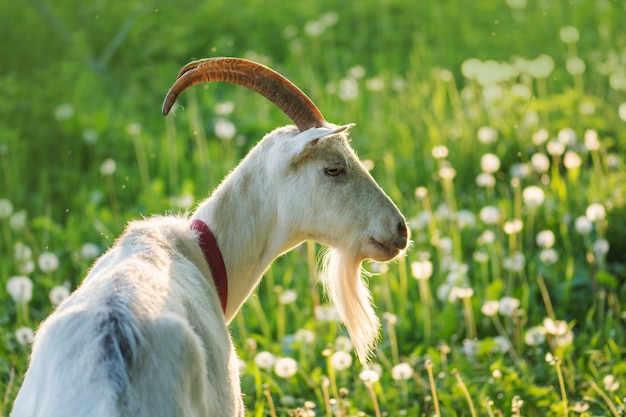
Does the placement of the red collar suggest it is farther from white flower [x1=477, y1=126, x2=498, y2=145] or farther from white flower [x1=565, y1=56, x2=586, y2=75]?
white flower [x1=565, y1=56, x2=586, y2=75]

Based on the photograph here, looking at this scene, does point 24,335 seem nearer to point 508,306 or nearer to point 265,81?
point 265,81

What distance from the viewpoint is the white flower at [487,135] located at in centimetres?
724

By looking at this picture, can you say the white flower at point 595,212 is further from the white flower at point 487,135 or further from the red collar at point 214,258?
the red collar at point 214,258

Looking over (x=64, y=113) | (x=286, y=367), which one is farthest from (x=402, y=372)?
(x=64, y=113)

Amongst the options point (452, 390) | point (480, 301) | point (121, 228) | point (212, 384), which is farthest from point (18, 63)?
point (212, 384)

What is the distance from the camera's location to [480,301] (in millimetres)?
5914

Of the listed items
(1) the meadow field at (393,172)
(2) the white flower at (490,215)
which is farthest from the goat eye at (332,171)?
(2) the white flower at (490,215)

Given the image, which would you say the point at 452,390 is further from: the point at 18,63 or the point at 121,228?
the point at 18,63

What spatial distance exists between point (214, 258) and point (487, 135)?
3.88 m

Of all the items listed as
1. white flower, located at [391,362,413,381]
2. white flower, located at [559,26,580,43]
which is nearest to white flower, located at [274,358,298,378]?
white flower, located at [391,362,413,381]

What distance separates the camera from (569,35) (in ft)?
31.1

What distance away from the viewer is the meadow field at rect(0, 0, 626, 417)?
16.9 ft

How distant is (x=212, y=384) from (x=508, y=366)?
8.47 feet

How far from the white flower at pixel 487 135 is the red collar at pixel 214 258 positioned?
3.79 meters
